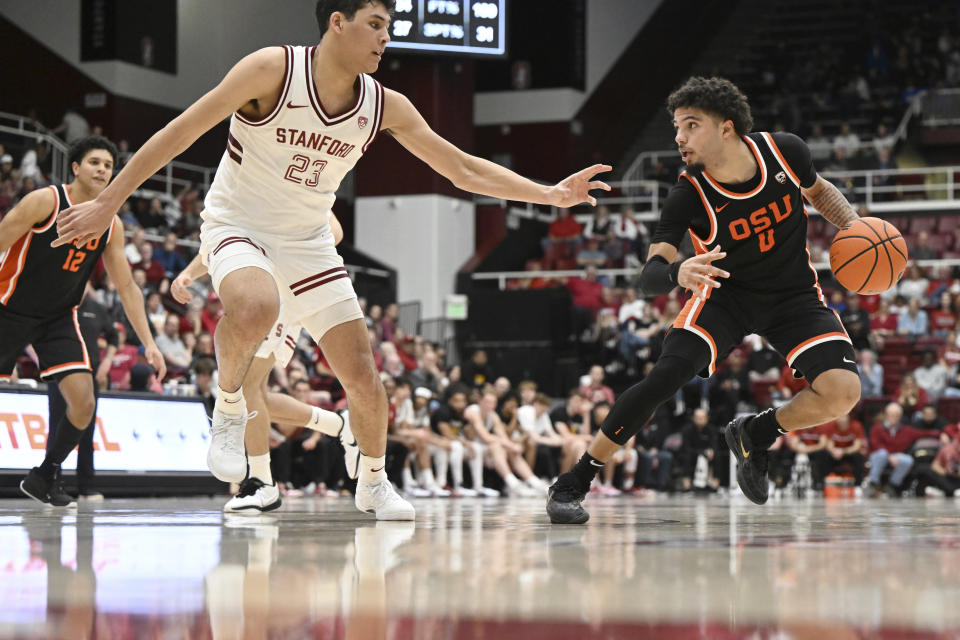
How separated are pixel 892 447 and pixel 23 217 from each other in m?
11.3

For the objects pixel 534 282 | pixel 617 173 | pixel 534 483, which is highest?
pixel 617 173

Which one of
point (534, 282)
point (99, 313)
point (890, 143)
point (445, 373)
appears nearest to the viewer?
point (99, 313)

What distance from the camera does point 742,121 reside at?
537 cm

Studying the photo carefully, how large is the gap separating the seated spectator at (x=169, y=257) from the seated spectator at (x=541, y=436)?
14.9 feet

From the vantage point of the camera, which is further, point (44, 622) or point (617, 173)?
point (617, 173)

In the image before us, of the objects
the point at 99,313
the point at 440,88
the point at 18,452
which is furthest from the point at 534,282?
the point at 18,452

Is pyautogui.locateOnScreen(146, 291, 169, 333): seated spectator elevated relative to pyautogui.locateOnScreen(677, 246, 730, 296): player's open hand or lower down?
elevated

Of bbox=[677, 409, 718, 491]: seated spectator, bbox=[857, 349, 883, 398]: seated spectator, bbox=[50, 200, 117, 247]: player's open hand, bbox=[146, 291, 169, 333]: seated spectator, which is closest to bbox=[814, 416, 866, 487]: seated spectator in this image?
bbox=[677, 409, 718, 491]: seated spectator

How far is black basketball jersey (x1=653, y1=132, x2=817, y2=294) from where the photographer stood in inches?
212

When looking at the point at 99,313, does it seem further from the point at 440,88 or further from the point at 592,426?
the point at 440,88

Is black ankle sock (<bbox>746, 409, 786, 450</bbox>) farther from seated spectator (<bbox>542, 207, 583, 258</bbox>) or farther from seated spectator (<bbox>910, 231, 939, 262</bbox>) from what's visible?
seated spectator (<bbox>542, 207, 583, 258</bbox>)

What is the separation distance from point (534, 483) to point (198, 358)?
4368 millimetres

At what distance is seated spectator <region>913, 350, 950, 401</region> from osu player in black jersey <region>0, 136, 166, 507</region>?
12326mm

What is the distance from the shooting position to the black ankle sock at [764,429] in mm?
5609
